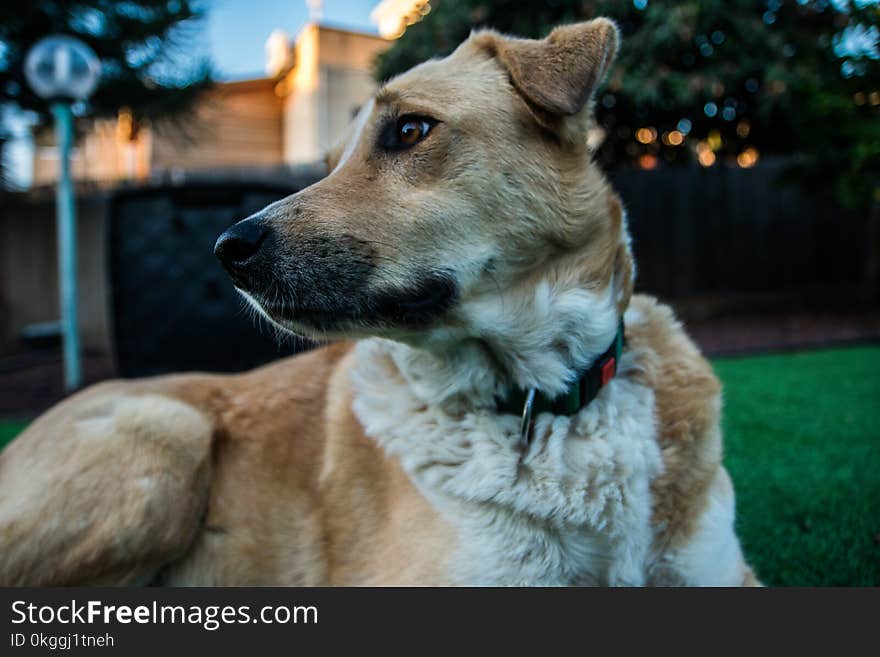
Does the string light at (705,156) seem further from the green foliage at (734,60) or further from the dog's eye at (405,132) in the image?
the dog's eye at (405,132)

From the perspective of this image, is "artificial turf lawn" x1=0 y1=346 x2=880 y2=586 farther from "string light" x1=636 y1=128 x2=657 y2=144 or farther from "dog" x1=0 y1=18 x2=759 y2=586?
"string light" x1=636 y1=128 x2=657 y2=144

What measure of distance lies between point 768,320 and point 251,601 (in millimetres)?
8788

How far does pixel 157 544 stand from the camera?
1.85 meters

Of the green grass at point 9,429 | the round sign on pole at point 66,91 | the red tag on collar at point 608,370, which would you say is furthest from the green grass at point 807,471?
the round sign on pole at point 66,91

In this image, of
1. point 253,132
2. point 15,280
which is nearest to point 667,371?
point 15,280

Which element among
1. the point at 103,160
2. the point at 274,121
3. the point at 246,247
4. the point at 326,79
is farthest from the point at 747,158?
the point at 103,160

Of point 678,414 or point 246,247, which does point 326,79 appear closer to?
point 246,247

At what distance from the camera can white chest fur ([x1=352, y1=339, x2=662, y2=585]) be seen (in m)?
1.57

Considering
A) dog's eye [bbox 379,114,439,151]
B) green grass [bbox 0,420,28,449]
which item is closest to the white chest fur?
dog's eye [bbox 379,114,439,151]

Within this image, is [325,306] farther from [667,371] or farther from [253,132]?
[253,132]

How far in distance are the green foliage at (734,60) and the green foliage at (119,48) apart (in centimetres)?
312

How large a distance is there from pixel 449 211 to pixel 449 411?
0.55m

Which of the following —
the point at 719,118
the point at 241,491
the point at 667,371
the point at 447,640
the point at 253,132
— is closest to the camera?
the point at 447,640

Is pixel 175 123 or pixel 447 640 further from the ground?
pixel 175 123
